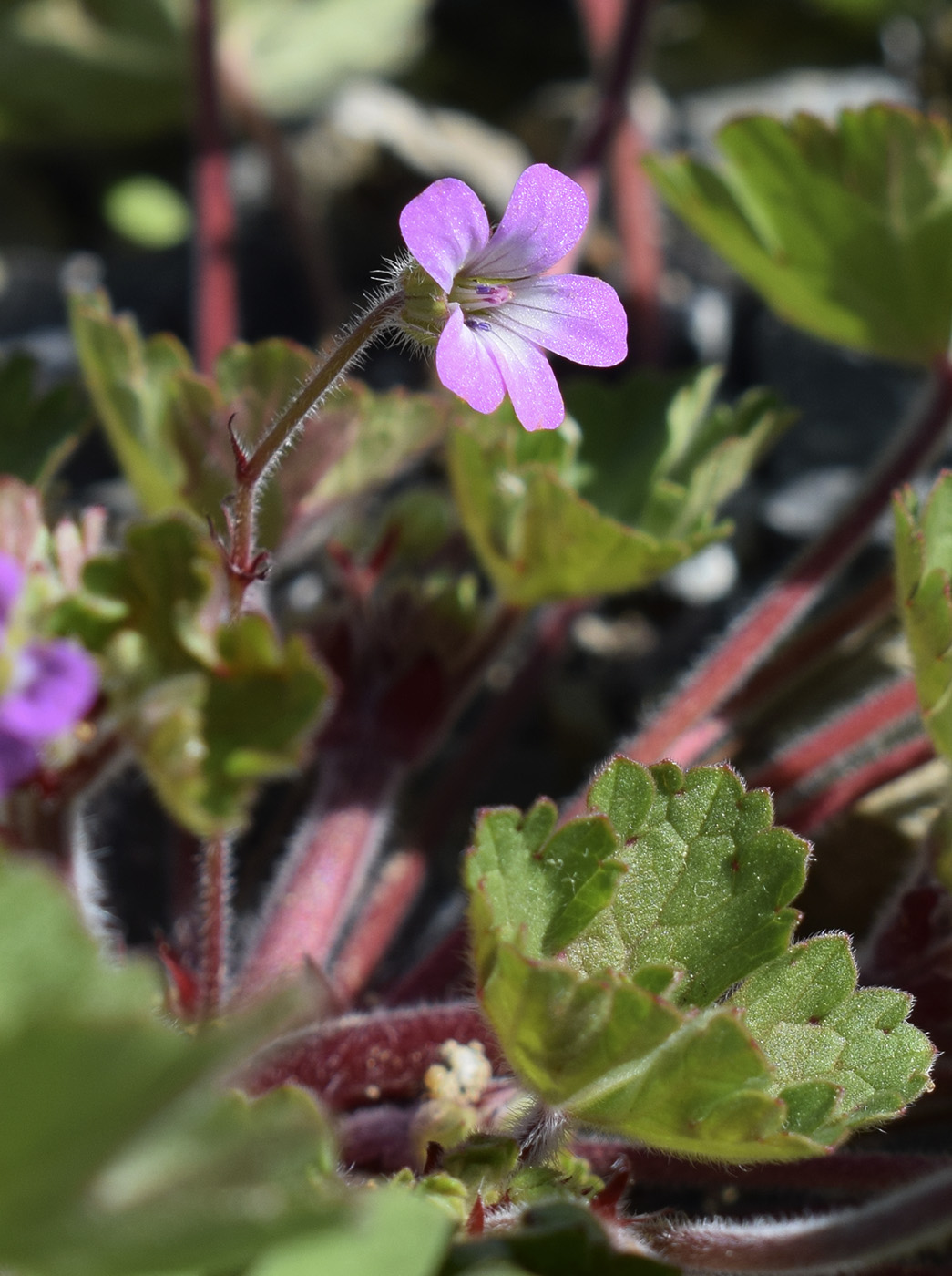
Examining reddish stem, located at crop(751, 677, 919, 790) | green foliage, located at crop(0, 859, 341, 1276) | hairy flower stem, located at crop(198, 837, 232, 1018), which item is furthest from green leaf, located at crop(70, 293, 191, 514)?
green foliage, located at crop(0, 859, 341, 1276)

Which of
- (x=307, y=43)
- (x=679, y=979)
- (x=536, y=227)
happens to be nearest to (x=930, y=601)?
(x=679, y=979)

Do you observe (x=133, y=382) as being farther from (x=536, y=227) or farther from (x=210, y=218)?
(x=210, y=218)

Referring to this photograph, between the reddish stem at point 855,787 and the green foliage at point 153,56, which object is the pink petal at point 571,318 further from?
the green foliage at point 153,56

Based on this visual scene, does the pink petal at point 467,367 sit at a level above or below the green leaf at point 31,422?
above

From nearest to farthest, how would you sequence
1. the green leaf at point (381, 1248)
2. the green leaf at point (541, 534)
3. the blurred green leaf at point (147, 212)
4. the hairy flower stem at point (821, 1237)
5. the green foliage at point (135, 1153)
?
the green foliage at point (135, 1153)
the green leaf at point (381, 1248)
the hairy flower stem at point (821, 1237)
the green leaf at point (541, 534)
the blurred green leaf at point (147, 212)

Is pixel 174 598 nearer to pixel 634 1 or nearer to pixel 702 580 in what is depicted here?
pixel 702 580

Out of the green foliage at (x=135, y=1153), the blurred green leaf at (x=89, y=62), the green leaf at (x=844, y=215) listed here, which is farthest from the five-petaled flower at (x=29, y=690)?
the blurred green leaf at (x=89, y=62)

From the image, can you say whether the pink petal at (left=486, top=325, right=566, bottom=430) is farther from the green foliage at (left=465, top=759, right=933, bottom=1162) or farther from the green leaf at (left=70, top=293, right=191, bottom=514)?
the green leaf at (left=70, top=293, right=191, bottom=514)
